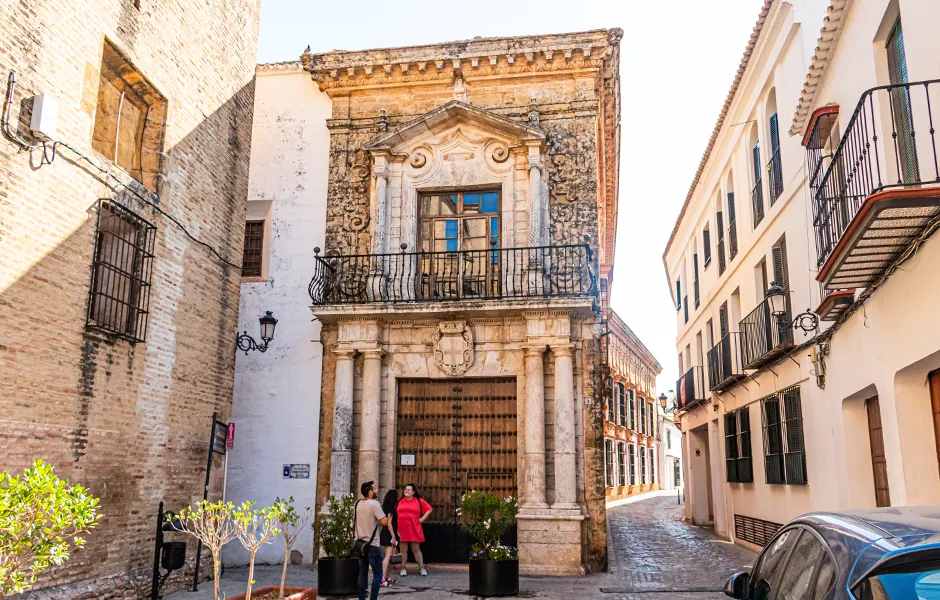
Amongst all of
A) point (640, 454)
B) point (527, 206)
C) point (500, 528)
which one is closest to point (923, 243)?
point (500, 528)

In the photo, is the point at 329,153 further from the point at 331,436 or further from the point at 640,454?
the point at 640,454

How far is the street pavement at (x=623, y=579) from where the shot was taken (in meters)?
10.5

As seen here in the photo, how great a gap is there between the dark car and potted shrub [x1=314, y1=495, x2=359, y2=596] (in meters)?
7.26

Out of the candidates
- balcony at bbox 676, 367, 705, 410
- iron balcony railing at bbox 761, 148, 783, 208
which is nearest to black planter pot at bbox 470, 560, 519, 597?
iron balcony railing at bbox 761, 148, 783, 208

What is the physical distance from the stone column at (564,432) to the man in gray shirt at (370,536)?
12.5 feet

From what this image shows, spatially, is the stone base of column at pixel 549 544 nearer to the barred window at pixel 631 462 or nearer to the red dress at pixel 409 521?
the red dress at pixel 409 521

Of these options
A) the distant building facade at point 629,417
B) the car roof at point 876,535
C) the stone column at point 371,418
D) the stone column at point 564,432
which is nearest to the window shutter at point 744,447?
the stone column at point 564,432

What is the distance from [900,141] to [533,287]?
20.7 ft

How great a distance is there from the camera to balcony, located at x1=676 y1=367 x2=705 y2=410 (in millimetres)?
21531

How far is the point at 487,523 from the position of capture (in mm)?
10719

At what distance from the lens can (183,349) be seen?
11422 mm

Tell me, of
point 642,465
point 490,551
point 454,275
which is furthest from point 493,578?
point 642,465

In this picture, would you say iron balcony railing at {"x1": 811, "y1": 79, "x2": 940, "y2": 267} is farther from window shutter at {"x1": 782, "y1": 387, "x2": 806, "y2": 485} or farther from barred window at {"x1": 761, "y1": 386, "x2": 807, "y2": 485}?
barred window at {"x1": 761, "y1": 386, "x2": 807, "y2": 485}

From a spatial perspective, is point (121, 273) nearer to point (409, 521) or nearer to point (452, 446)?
point (409, 521)
